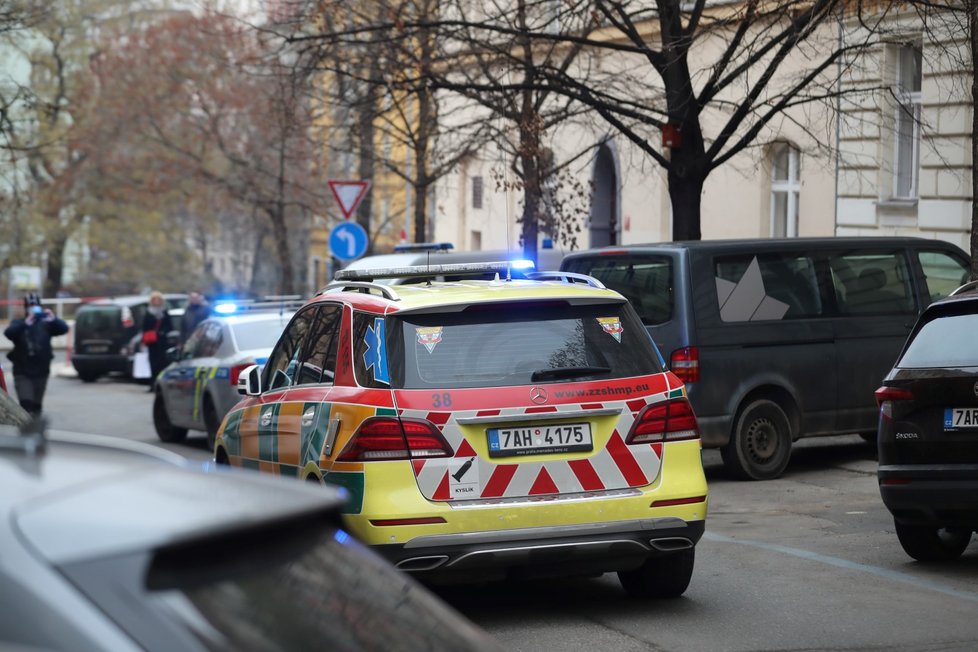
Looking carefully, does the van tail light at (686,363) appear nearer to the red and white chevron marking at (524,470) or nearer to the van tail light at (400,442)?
the red and white chevron marking at (524,470)

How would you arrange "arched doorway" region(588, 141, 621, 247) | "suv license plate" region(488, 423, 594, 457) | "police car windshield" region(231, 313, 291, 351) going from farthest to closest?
"arched doorway" region(588, 141, 621, 247), "police car windshield" region(231, 313, 291, 351), "suv license plate" region(488, 423, 594, 457)

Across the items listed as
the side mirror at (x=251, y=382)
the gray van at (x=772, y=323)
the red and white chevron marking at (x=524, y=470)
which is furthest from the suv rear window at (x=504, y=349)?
the gray van at (x=772, y=323)

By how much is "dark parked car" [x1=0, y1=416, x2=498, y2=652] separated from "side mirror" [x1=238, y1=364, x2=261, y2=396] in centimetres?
606

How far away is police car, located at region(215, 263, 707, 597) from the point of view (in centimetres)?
683

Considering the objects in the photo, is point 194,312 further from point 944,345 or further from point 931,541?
point 944,345

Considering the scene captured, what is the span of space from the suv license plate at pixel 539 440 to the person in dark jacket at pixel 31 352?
12848 millimetres

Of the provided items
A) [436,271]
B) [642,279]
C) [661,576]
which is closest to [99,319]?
[642,279]

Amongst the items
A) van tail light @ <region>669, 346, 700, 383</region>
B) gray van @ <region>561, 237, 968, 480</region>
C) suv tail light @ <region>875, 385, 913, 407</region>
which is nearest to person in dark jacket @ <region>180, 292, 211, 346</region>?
gray van @ <region>561, 237, 968, 480</region>

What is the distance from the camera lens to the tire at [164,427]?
18484mm

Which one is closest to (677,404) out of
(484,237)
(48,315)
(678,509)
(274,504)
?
(678,509)

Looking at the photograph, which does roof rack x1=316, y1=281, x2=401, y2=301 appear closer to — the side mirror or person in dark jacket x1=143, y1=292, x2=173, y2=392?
the side mirror

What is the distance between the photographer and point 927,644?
6711mm

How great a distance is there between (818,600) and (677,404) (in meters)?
1.36

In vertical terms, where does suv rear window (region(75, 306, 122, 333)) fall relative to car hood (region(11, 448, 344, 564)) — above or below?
below
